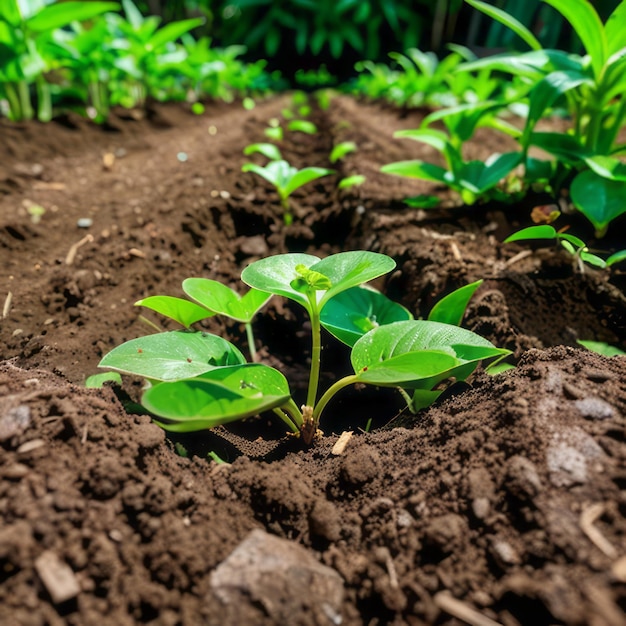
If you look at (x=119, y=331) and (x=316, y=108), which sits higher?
(x=316, y=108)

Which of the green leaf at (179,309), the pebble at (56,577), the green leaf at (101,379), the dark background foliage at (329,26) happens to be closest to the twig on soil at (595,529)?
the pebble at (56,577)

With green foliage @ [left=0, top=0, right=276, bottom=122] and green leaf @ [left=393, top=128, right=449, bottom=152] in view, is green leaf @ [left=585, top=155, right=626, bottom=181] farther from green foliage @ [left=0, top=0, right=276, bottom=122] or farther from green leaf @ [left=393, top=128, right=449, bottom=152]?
green foliage @ [left=0, top=0, right=276, bottom=122]

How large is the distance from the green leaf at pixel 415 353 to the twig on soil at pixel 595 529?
272mm

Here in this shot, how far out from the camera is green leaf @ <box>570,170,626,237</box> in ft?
4.17

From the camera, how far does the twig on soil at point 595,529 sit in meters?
0.55

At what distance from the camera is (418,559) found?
0.65 meters

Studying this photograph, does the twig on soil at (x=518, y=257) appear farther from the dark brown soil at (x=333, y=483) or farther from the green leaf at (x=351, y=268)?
the green leaf at (x=351, y=268)

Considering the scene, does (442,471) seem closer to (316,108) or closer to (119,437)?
(119,437)

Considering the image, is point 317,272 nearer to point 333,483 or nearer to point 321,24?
point 333,483

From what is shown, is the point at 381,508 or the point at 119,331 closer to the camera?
the point at 381,508

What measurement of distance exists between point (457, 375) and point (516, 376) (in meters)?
0.12

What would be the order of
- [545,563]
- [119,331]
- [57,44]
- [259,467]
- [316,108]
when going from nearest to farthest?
1. [545,563]
2. [259,467]
3. [119,331]
4. [57,44]
5. [316,108]

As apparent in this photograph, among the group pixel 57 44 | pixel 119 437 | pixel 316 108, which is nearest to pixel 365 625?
pixel 119 437

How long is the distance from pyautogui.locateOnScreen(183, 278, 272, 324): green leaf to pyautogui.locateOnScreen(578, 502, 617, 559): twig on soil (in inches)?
26.5
